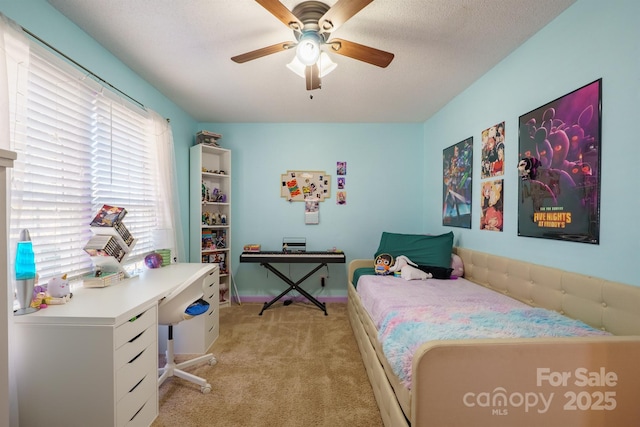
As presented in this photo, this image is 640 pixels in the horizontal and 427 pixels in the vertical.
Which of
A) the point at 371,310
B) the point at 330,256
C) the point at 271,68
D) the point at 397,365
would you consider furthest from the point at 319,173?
the point at 397,365

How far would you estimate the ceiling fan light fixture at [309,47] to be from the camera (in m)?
1.62

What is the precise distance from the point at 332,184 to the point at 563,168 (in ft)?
8.16

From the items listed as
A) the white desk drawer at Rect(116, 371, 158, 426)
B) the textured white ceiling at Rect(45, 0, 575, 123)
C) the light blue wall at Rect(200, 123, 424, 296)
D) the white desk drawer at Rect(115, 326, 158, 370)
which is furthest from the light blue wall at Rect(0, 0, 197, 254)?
the white desk drawer at Rect(116, 371, 158, 426)

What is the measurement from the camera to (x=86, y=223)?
6.27ft

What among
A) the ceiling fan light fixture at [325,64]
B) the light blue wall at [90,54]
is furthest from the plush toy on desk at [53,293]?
the ceiling fan light fixture at [325,64]

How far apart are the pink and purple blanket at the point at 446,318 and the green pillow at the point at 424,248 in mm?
415

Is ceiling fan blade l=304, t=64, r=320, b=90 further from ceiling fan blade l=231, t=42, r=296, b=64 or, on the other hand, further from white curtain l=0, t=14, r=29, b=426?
white curtain l=0, t=14, r=29, b=426

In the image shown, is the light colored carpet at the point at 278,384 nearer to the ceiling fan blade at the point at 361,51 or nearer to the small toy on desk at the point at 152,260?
the small toy on desk at the point at 152,260

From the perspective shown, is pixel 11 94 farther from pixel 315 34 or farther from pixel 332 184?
pixel 332 184

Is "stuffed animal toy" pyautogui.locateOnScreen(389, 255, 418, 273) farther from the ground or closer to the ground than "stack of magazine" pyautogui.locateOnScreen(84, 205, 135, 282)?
closer to the ground

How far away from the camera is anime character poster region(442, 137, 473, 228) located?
8.82 feet

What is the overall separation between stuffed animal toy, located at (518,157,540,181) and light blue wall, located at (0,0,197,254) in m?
3.11

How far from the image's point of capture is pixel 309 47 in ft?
5.32

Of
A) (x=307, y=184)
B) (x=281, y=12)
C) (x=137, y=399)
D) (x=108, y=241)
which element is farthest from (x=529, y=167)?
(x=108, y=241)
